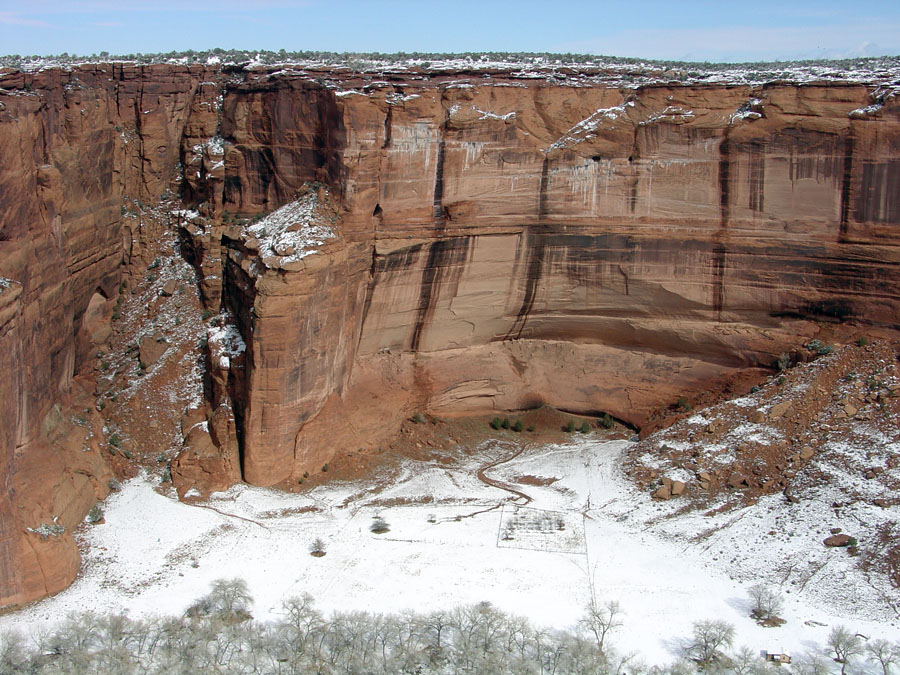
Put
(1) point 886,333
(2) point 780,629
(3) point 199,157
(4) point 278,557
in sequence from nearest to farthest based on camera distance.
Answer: (2) point 780,629 → (4) point 278,557 → (1) point 886,333 → (3) point 199,157

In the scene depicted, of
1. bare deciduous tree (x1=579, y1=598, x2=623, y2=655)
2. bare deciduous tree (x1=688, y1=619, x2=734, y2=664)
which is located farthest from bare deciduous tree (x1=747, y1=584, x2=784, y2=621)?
bare deciduous tree (x1=579, y1=598, x2=623, y2=655)

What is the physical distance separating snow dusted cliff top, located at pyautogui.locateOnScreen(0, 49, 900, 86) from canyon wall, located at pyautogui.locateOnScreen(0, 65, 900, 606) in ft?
1.20

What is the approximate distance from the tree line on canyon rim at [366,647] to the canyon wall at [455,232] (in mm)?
5792

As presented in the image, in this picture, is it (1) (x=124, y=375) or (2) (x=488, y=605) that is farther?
(1) (x=124, y=375)

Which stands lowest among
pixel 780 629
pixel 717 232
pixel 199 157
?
pixel 780 629

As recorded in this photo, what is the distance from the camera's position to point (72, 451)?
25.4 meters

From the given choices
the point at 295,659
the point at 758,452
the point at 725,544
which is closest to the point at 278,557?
the point at 295,659

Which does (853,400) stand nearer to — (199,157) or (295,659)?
(295,659)

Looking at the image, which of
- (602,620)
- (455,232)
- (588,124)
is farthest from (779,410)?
(455,232)

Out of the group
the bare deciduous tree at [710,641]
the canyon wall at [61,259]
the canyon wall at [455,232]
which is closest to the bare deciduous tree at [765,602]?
the bare deciduous tree at [710,641]

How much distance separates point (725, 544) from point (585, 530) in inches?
135

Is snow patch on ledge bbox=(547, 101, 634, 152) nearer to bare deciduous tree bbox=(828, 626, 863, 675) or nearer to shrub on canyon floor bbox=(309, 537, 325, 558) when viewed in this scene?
shrub on canyon floor bbox=(309, 537, 325, 558)

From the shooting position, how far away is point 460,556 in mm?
23531

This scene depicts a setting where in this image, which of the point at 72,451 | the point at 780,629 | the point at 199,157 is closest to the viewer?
the point at 780,629
